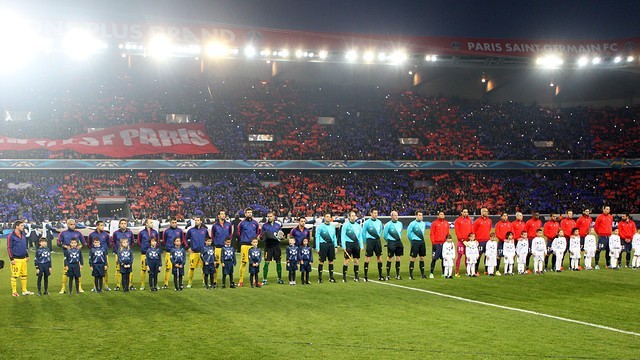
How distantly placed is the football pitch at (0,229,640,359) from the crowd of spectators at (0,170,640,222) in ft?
69.0

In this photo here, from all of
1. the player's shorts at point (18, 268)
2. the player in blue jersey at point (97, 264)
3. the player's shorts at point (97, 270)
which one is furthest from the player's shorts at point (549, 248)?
the player's shorts at point (18, 268)

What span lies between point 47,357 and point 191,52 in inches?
1391

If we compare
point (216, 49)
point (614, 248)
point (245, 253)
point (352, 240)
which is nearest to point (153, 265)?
point (245, 253)

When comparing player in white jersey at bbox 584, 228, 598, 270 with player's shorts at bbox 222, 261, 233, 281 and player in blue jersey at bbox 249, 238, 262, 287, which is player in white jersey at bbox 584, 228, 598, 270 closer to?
player in blue jersey at bbox 249, 238, 262, 287

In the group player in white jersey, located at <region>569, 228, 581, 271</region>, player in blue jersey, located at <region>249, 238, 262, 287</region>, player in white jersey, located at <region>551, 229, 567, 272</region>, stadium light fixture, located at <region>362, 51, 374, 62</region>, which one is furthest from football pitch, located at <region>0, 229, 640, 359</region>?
stadium light fixture, located at <region>362, 51, 374, 62</region>

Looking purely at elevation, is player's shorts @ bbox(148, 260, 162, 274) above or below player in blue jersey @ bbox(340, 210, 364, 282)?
below

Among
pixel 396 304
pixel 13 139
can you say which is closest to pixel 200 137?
pixel 13 139

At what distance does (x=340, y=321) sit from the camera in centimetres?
1348

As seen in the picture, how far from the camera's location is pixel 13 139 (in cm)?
4147

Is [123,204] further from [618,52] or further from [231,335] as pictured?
[618,52]

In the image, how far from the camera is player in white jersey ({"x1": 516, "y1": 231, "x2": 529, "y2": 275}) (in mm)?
21406

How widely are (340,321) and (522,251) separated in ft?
33.1

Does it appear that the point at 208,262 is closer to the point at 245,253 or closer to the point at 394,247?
the point at 245,253

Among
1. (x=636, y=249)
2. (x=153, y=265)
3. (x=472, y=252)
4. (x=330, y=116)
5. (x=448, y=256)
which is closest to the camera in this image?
(x=153, y=265)
